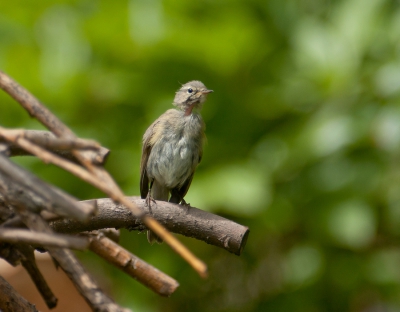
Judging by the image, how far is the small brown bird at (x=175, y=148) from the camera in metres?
4.41

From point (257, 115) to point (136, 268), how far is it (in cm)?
306

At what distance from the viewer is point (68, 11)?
480cm

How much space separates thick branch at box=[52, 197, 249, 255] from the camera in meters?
1.75

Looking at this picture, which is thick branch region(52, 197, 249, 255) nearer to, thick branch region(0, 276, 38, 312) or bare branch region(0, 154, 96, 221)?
thick branch region(0, 276, 38, 312)

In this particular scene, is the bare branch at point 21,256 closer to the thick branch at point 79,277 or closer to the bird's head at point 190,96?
the thick branch at point 79,277

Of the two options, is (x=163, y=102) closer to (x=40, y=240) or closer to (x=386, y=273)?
(x=386, y=273)

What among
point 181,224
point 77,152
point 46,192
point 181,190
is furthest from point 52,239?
point 181,190

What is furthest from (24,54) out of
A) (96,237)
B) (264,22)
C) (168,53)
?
(96,237)

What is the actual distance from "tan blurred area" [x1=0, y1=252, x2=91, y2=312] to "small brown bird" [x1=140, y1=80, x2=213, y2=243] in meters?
0.99

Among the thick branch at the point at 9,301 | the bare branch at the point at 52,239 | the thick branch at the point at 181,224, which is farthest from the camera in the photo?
the thick branch at the point at 181,224

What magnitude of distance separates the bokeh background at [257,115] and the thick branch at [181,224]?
210cm

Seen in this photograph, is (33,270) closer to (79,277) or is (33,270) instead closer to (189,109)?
(79,277)

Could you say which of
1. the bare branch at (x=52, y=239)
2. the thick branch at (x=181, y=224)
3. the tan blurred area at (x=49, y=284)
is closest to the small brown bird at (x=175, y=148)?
the tan blurred area at (x=49, y=284)

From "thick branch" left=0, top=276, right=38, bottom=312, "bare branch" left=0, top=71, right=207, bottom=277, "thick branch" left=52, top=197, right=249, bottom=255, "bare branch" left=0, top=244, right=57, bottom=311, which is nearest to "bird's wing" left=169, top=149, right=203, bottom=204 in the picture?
"thick branch" left=52, top=197, right=249, bottom=255
